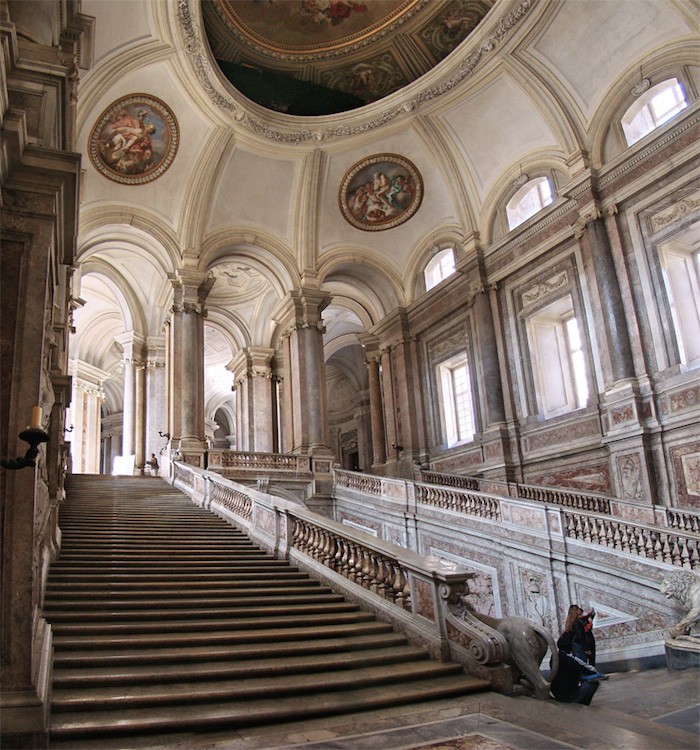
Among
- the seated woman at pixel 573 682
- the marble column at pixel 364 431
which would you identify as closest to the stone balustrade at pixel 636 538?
the seated woman at pixel 573 682

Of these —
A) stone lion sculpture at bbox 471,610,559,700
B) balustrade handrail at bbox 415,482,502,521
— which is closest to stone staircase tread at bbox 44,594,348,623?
stone lion sculpture at bbox 471,610,559,700

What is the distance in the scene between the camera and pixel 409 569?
655cm

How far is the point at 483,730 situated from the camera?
4.28 meters

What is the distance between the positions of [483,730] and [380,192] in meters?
17.9

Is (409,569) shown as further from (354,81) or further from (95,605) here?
(354,81)

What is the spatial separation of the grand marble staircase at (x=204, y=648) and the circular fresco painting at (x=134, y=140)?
1169 centimetres

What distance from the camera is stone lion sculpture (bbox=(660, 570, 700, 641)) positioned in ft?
25.3

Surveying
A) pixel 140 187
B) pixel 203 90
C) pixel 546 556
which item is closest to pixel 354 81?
pixel 203 90

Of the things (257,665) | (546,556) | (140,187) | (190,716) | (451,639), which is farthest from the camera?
(140,187)

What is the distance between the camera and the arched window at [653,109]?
13940mm

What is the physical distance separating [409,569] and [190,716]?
2658 millimetres

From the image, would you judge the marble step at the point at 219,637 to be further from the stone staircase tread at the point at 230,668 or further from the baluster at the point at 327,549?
the baluster at the point at 327,549

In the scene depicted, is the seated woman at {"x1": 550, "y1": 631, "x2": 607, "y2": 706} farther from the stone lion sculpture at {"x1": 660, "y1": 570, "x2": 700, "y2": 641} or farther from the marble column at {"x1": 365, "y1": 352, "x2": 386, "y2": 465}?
the marble column at {"x1": 365, "y1": 352, "x2": 386, "y2": 465}

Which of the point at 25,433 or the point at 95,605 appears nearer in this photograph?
the point at 25,433
